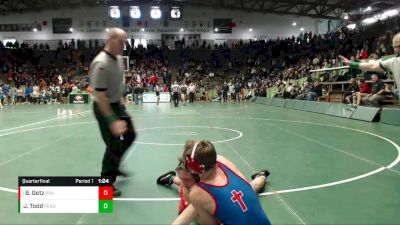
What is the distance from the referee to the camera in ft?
12.8

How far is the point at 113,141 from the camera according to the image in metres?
4.27

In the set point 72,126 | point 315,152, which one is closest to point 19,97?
point 72,126

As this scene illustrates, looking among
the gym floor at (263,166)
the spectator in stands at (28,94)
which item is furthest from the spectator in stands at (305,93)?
the spectator in stands at (28,94)

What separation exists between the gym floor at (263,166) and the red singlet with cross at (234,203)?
1.03 m

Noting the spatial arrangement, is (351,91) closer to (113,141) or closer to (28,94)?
(113,141)

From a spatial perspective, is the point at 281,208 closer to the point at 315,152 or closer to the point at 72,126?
the point at 315,152

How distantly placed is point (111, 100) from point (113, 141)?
19.2 inches

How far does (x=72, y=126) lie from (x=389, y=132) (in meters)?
9.13

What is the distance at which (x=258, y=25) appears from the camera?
4331 centimetres

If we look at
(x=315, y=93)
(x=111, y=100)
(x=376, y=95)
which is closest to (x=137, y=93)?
(x=315, y=93)
